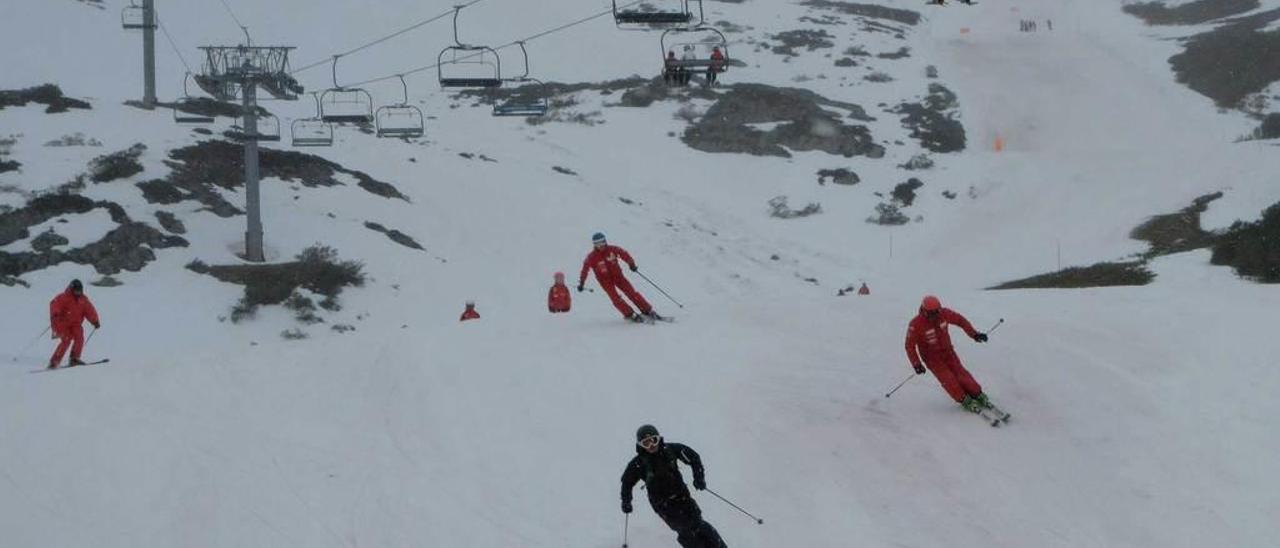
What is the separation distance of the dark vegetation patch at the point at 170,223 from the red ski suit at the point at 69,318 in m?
11.5

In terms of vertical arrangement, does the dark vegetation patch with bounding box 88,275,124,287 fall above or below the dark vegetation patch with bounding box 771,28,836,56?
below

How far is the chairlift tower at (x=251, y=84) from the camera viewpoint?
25.8 metres

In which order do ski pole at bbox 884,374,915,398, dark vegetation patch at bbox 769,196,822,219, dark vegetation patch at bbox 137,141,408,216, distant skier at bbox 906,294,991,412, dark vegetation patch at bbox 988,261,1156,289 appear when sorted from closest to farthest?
distant skier at bbox 906,294,991,412, ski pole at bbox 884,374,915,398, dark vegetation patch at bbox 988,261,1156,289, dark vegetation patch at bbox 137,141,408,216, dark vegetation patch at bbox 769,196,822,219

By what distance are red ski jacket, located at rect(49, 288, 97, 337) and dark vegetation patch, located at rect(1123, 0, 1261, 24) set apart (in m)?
78.3

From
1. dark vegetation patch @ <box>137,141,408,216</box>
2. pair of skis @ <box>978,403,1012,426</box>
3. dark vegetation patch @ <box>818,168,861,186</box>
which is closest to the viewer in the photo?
pair of skis @ <box>978,403,1012,426</box>

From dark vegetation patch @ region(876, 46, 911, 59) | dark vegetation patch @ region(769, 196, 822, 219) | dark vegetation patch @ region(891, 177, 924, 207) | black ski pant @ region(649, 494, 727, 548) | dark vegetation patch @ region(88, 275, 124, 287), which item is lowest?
black ski pant @ region(649, 494, 727, 548)

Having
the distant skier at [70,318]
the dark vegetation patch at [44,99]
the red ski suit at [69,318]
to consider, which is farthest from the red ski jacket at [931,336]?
the dark vegetation patch at [44,99]

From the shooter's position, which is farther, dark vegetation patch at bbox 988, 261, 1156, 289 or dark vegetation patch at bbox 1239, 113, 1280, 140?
dark vegetation patch at bbox 1239, 113, 1280, 140

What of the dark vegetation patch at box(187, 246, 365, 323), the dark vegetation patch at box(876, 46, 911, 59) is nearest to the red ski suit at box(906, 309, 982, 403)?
the dark vegetation patch at box(187, 246, 365, 323)

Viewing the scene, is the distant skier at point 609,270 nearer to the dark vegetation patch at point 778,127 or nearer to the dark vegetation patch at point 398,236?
the dark vegetation patch at point 398,236

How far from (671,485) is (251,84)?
21.4 metres

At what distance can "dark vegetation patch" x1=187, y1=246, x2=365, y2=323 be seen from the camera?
1030 inches

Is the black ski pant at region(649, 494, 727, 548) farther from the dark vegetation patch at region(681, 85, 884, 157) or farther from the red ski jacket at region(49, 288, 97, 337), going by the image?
the dark vegetation patch at region(681, 85, 884, 157)

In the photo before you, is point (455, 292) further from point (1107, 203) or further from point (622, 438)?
point (1107, 203)
